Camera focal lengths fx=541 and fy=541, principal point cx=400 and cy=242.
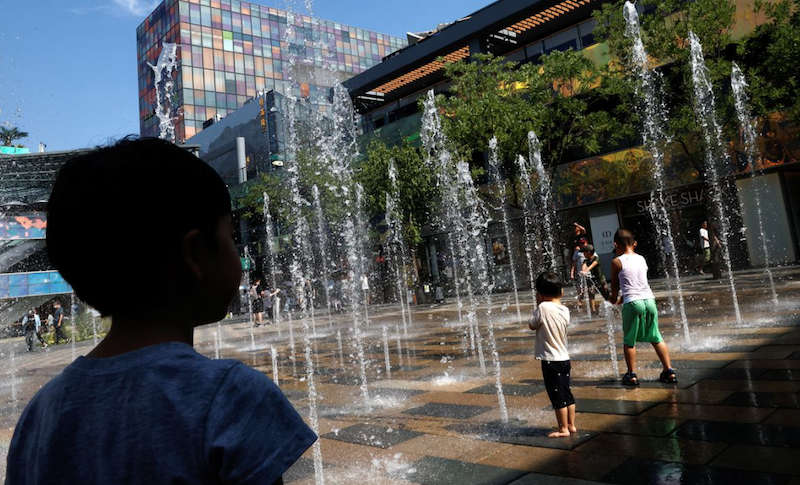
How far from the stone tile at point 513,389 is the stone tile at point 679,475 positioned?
2166 millimetres

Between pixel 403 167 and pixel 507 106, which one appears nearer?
pixel 507 106

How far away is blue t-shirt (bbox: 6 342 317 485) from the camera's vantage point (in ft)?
2.80

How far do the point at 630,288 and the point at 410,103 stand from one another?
30791 millimetres

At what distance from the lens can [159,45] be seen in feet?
224

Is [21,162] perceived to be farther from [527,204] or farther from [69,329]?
[527,204]

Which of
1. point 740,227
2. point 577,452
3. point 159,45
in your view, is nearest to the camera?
point 577,452

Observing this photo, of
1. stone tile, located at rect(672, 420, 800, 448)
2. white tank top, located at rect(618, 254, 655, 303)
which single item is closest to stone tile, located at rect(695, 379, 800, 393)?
white tank top, located at rect(618, 254, 655, 303)

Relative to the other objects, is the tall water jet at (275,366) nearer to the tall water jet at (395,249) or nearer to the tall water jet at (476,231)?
the tall water jet at (395,249)

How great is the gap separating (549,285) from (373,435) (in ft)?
6.27

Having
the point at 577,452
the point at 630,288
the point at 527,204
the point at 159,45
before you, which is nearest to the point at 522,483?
the point at 577,452

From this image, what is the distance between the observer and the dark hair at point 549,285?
4211 millimetres

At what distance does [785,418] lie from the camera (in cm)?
385

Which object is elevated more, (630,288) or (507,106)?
(507,106)

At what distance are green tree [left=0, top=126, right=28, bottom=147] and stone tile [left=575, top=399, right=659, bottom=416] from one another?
5391 cm
